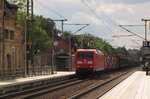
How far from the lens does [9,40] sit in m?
38.5

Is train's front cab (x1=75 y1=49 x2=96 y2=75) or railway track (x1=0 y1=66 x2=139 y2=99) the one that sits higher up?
train's front cab (x1=75 y1=49 x2=96 y2=75)

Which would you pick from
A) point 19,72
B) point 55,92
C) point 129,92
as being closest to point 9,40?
point 19,72

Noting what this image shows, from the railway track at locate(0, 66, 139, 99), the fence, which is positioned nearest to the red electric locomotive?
the fence

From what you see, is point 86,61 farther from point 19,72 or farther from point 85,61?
point 19,72

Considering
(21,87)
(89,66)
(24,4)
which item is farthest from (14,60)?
(24,4)

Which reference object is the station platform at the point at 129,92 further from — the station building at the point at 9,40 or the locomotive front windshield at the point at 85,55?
the station building at the point at 9,40

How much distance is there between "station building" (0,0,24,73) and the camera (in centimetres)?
Result: 3650

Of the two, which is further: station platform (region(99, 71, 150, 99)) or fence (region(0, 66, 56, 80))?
fence (region(0, 66, 56, 80))

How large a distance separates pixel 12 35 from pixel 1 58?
4.49m

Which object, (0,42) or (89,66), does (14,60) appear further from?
(89,66)

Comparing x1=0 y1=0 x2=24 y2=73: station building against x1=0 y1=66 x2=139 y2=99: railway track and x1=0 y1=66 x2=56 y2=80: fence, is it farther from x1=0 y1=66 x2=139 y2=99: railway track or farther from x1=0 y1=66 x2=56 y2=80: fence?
x1=0 y1=66 x2=139 y2=99: railway track

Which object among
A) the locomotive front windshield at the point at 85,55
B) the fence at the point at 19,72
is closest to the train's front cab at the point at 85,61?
the locomotive front windshield at the point at 85,55

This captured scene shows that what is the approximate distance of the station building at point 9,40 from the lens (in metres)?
36.5

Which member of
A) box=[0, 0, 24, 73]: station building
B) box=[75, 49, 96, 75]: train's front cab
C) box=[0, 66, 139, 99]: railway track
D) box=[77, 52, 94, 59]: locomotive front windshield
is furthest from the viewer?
box=[77, 52, 94, 59]: locomotive front windshield
